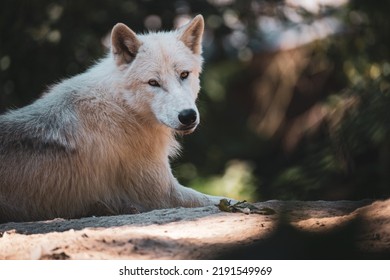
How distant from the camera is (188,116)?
19.7 feet

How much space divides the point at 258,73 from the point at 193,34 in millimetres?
9490

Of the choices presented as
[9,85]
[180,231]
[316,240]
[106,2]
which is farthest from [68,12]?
[316,240]

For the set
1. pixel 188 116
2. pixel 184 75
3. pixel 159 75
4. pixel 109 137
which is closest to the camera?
pixel 188 116

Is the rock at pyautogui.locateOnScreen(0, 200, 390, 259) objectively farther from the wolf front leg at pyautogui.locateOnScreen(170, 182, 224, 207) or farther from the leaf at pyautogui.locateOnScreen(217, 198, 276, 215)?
the wolf front leg at pyautogui.locateOnScreen(170, 182, 224, 207)

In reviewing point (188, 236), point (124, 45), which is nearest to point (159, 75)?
point (124, 45)

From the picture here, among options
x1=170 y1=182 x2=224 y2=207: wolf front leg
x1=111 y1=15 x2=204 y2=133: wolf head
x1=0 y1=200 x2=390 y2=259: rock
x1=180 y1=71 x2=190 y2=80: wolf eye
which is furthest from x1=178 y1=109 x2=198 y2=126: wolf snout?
x1=0 y1=200 x2=390 y2=259: rock

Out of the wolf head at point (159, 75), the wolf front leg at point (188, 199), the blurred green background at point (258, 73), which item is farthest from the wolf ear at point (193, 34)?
the blurred green background at point (258, 73)

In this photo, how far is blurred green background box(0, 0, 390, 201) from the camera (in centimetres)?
921

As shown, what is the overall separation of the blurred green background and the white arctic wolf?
7.26 feet

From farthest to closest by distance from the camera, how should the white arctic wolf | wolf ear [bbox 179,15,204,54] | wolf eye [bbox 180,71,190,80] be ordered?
wolf ear [bbox 179,15,204,54]
wolf eye [bbox 180,71,190,80]
the white arctic wolf

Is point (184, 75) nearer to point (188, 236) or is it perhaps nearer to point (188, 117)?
point (188, 117)

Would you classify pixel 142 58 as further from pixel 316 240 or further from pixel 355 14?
pixel 355 14

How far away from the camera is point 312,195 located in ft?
26.8
